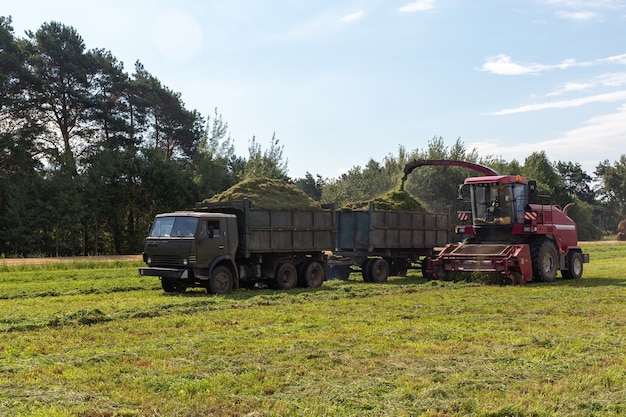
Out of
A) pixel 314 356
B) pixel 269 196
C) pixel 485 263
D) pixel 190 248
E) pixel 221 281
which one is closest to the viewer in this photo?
pixel 314 356

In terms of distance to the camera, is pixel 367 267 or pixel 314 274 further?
pixel 367 267

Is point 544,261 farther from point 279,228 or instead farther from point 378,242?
point 279,228

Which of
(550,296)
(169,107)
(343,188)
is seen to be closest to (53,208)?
(169,107)

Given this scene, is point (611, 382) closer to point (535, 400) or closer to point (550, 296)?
point (535, 400)

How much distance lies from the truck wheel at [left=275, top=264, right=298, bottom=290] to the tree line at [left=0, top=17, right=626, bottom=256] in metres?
16.2

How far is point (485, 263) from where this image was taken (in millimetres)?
18562

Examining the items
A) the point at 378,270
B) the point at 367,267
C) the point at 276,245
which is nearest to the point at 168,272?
the point at 276,245

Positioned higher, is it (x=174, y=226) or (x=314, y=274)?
(x=174, y=226)

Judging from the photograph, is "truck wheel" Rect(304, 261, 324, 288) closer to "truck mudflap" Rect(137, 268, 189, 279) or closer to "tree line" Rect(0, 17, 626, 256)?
"truck mudflap" Rect(137, 268, 189, 279)

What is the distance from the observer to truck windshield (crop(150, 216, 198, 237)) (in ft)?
52.1

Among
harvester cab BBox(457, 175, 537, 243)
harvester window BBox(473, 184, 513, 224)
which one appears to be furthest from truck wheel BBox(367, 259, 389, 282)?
harvester window BBox(473, 184, 513, 224)

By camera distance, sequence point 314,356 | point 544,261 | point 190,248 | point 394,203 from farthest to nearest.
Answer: point 394,203 → point 544,261 → point 190,248 → point 314,356

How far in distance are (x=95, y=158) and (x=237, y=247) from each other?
1089 inches

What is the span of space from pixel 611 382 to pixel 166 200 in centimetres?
3894
